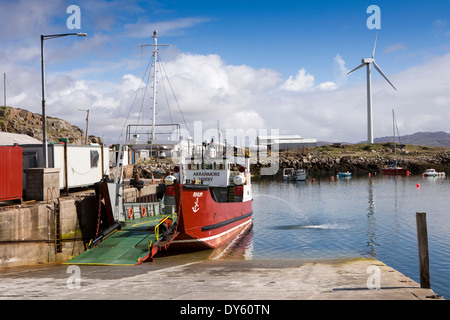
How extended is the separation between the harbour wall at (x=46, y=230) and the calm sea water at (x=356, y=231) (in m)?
9.33

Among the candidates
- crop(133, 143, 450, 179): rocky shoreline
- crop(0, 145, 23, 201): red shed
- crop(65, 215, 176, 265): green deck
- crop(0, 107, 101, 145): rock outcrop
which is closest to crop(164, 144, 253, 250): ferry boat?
crop(65, 215, 176, 265): green deck

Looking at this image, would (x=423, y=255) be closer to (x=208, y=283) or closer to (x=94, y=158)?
(x=208, y=283)

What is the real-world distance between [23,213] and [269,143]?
130 metres

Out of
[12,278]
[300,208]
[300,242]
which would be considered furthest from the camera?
[300,208]

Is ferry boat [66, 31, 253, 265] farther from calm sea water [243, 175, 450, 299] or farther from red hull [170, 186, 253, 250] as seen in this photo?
calm sea water [243, 175, 450, 299]

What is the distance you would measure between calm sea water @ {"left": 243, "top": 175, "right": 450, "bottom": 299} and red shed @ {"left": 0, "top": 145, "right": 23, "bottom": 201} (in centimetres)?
1284

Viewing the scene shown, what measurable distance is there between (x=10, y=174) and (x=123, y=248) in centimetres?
694

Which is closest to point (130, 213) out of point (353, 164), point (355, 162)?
point (353, 164)

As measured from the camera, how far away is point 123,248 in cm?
1644

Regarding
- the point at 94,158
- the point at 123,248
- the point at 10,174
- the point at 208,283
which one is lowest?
the point at 208,283

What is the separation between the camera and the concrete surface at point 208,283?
1015 cm

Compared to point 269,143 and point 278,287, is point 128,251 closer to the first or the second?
point 278,287
